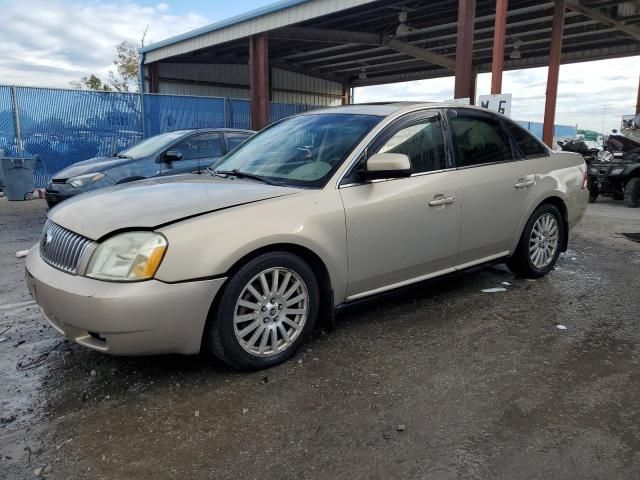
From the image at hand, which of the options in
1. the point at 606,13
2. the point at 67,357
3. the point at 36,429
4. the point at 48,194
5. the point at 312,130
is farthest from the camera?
the point at 606,13

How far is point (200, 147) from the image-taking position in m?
8.34

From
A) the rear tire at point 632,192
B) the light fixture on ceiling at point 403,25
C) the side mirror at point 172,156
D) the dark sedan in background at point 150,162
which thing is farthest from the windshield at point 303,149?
the light fixture on ceiling at point 403,25

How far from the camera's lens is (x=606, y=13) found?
1731 cm

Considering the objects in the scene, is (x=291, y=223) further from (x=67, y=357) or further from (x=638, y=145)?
(x=638, y=145)

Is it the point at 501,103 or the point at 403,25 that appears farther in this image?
the point at 403,25

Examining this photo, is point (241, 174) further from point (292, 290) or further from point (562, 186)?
point (562, 186)

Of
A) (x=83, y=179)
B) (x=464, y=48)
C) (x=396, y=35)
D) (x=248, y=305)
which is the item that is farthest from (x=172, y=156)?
(x=396, y=35)

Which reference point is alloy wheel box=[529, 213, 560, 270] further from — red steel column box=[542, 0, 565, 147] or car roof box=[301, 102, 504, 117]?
red steel column box=[542, 0, 565, 147]

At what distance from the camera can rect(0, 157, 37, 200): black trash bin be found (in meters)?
11.6

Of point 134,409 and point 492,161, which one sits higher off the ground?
point 492,161

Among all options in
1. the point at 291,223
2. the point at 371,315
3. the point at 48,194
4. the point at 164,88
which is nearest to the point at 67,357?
the point at 291,223

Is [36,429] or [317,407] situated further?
[317,407]

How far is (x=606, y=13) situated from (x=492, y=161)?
54.0ft

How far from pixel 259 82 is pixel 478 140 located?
14630 mm
